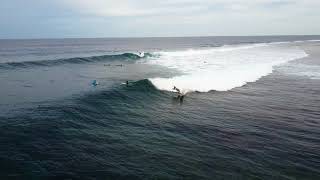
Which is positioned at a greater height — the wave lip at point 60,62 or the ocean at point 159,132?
the wave lip at point 60,62

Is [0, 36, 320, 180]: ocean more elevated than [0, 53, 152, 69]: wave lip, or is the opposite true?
[0, 53, 152, 69]: wave lip

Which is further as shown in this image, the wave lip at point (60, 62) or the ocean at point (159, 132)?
the wave lip at point (60, 62)

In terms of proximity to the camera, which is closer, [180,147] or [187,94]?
[180,147]

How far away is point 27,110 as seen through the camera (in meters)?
22.1

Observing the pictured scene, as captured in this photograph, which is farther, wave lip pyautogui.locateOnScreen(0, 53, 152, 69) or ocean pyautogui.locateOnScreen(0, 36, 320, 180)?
wave lip pyautogui.locateOnScreen(0, 53, 152, 69)

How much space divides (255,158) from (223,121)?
5951mm

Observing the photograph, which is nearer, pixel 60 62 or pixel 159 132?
pixel 159 132

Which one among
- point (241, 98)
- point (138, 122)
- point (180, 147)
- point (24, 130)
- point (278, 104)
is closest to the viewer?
point (180, 147)

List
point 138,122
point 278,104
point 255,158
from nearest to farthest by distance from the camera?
1. point 255,158
2. point 138,122
3. point 278,104

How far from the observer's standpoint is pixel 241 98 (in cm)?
2806

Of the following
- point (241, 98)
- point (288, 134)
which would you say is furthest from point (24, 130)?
point (241, 98)

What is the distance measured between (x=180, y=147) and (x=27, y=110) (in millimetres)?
10889

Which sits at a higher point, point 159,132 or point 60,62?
point 60,62

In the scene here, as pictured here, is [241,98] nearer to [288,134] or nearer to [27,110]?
[288,134]
